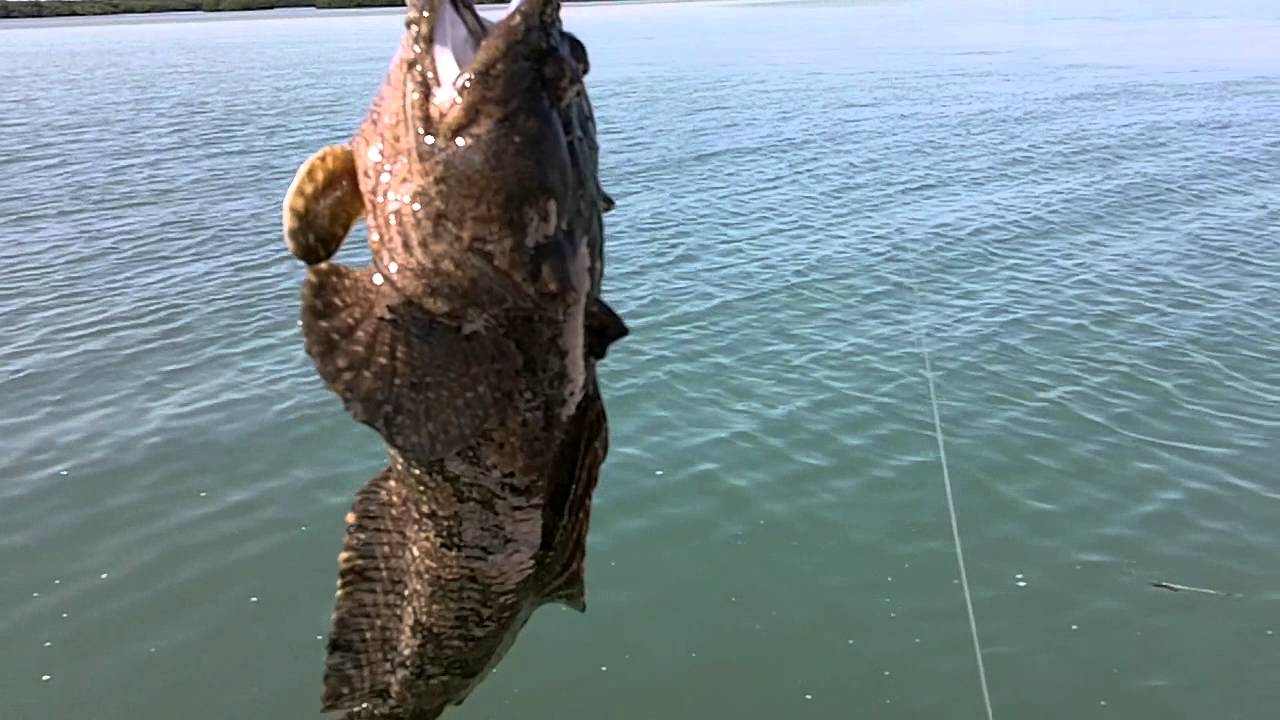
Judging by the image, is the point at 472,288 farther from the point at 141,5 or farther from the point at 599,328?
the point at 141,5

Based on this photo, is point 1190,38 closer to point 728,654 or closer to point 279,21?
point 728,654

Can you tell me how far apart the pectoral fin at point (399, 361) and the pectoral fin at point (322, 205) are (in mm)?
72

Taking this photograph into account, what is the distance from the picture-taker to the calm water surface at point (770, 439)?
6.77m

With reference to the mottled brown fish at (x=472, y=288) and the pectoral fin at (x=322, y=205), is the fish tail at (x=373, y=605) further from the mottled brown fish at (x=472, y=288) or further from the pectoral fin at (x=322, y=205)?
the pectoral fin at (x=322, y=205)

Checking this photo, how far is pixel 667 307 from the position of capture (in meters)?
12.4

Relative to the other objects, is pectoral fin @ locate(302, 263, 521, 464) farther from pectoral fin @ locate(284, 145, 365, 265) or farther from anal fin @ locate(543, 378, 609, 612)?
anal fin @ locate(543, 378, 609, 612)

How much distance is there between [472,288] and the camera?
246cm

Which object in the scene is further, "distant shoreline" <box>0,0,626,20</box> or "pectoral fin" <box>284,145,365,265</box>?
"distant shoreline" <box>0,0,626,20</box>

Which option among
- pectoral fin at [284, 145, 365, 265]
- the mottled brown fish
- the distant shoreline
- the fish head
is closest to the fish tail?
the mottled brown fish

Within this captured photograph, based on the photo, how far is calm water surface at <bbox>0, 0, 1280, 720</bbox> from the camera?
6.77m

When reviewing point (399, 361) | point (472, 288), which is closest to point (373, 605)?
point (399, 361)

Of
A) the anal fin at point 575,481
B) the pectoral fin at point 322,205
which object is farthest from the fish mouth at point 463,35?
the anal fin at point 575,481

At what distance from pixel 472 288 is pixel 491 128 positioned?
0.37 meters

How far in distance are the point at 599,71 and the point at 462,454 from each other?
31.7m
